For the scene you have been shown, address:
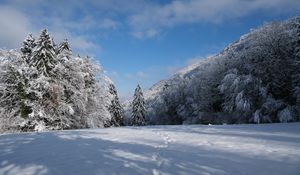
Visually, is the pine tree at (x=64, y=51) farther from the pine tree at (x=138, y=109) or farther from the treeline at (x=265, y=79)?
the pine tree at (x=138, y=109)

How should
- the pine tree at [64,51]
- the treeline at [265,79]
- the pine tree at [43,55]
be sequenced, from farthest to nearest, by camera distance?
1. the treeline at [265,79]
2. the pine tree at [64,51]
3. the pine tree at [43,55]

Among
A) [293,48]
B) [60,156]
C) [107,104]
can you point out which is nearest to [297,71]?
[293,48]

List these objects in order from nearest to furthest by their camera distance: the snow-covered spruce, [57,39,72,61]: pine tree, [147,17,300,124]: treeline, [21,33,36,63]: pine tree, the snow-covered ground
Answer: the snow-covered ground → the snow-covered spruce → [21,33,36,63]: pine tree → [57,39,72,61]: pine tree → [147,17,300,124]: treeline

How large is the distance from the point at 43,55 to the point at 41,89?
10.6 ft

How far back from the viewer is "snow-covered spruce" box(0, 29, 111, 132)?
2405 centimetres

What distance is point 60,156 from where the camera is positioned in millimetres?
7352

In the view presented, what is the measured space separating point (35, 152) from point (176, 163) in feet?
14.3

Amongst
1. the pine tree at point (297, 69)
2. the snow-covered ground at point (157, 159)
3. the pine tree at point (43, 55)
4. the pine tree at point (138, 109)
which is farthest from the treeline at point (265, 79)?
the snow-covered ground at point (157, 159)

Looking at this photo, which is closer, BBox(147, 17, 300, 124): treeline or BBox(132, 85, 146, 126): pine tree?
BBox(147, 17, 300, 124): treeline

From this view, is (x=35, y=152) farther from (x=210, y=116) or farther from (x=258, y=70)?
(x=210, y=116)

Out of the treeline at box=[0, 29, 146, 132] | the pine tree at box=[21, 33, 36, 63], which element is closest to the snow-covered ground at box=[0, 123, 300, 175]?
the treeline at box=[0, 29, 146, 132]

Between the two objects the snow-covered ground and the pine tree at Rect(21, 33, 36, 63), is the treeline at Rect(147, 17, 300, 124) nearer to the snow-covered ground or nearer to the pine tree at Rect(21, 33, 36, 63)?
the pine tree at Rect(21, 33, 36, 63)

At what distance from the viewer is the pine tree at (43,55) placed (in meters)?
25.3

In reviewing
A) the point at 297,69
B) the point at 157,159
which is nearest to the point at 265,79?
the point at 297,69
